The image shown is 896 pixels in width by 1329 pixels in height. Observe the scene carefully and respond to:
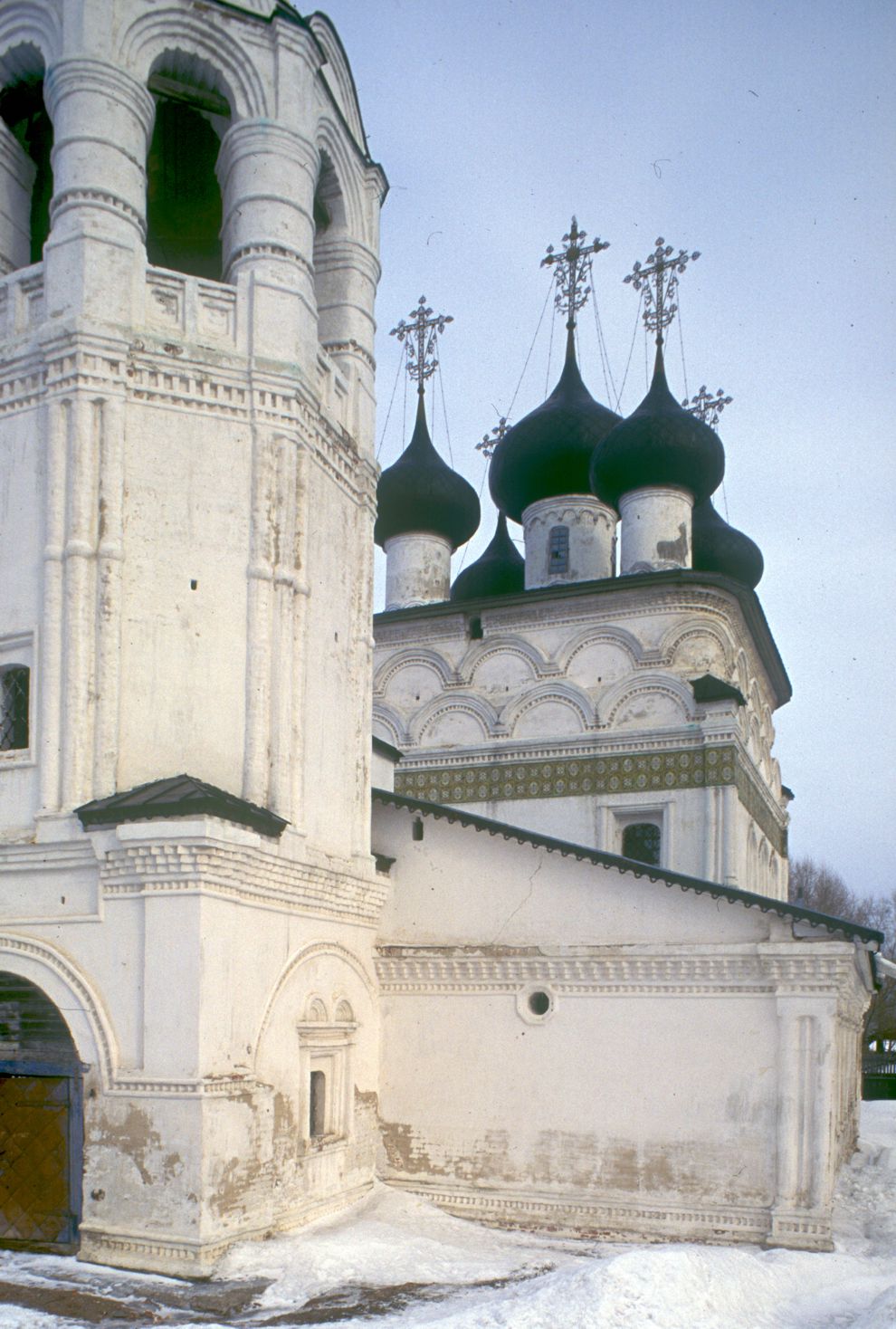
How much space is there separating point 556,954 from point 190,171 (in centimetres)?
691

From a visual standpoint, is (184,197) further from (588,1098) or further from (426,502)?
(588,1098)

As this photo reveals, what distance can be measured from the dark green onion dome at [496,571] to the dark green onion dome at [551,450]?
5.73 ft

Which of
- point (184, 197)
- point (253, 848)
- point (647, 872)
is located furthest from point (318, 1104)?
point (184, 197)

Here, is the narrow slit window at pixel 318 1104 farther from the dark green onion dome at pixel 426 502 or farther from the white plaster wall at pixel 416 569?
the dark green onion dome at pixel 426 502

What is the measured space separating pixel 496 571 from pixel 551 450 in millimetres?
2772

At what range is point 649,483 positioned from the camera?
47.7 ft

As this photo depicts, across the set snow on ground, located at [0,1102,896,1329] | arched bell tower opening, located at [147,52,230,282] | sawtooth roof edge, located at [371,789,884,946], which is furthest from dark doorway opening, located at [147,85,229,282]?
snow on ground, located at [0,1102,896,1329]

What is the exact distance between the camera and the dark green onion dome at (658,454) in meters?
14.5

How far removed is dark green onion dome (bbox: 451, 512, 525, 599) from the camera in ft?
59.5

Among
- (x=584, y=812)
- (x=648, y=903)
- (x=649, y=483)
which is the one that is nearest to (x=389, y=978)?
(x=648, y=903)

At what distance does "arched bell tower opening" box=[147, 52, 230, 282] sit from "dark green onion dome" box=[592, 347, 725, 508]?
5.95 metres

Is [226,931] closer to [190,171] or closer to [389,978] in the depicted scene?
[389,978]

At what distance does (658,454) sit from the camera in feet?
47.3

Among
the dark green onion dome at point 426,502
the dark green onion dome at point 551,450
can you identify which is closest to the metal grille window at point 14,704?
the dark green onion dome at point 426,502
